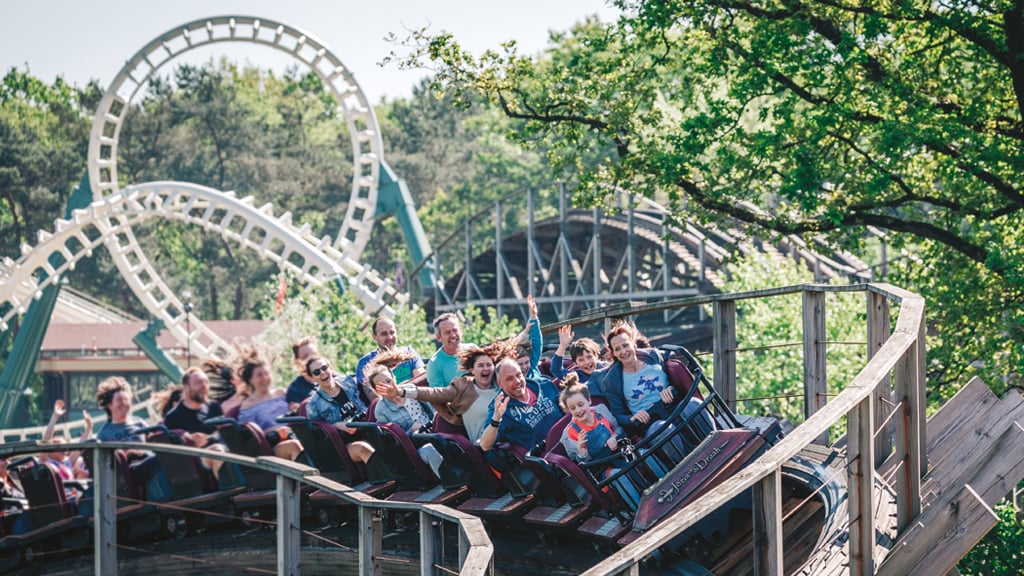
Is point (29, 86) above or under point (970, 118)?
above

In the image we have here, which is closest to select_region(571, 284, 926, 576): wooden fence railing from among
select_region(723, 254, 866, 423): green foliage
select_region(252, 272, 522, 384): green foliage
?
select_region(723, 254, 866, 423): green foliage

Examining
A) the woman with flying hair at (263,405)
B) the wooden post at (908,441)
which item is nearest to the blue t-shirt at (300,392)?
the woman with flying hair at (263,405)

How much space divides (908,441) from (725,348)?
291 centimetres

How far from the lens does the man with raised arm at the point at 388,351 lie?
862cm

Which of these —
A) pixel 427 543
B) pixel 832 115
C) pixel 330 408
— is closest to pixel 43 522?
pixel 330 408

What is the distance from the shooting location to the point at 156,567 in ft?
28.5

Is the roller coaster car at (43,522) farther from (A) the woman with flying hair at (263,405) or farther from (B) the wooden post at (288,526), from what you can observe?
(B) the wooden post at (288,526)

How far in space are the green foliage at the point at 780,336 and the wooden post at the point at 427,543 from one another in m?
21.3

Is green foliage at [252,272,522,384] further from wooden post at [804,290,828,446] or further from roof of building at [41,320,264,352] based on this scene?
wooden post at [804,290,828,446]

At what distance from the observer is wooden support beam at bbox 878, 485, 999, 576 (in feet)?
15.9

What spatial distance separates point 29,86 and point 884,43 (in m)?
63.7

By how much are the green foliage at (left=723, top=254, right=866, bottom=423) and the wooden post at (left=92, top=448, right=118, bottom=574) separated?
756 inches

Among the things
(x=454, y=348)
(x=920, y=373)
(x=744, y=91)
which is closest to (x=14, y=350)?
(x=744, y=91)

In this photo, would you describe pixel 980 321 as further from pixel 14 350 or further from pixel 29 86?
pixel 29 86
